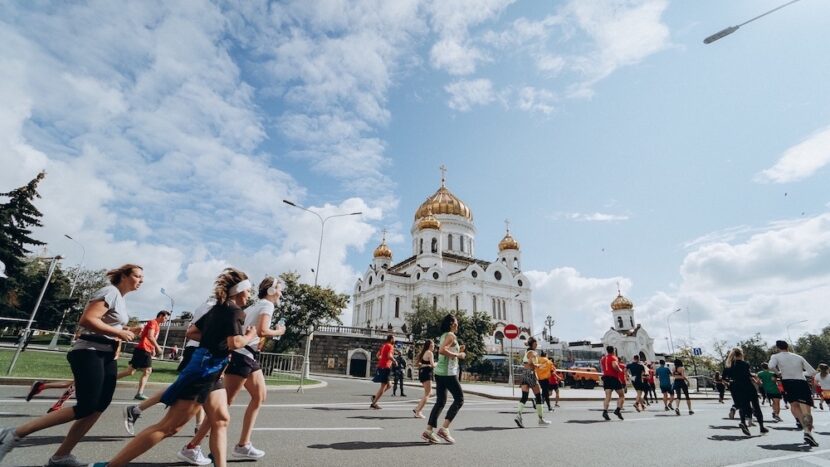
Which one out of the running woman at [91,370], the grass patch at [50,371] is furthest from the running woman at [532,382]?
the grass patch at [50,371]

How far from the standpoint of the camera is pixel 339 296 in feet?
79.8

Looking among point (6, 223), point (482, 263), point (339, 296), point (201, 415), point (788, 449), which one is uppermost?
point (482, 263)

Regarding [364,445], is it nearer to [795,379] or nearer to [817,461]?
[817,461]

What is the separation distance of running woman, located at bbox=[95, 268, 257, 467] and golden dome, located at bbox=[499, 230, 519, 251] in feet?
184

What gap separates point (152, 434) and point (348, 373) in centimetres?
3114

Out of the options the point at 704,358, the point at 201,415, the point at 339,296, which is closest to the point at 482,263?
the point at 339,296

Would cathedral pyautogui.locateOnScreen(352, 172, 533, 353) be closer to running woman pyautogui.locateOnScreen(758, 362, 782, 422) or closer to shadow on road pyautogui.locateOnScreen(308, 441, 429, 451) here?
running woman pyautogui.locateOnScreen(758, 362, 782, 422)

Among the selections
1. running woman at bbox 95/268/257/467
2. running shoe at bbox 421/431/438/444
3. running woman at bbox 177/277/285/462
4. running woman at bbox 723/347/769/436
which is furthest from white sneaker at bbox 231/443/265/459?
running woman at bbox 723/347/769/436

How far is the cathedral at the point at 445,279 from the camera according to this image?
48.3 m

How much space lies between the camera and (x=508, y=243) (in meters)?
57.7

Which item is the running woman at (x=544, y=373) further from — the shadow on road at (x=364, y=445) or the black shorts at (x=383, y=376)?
the shadow on road at (x=364, y=445)

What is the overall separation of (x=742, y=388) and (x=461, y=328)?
25458 millimetres

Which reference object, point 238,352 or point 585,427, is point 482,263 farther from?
point 238,352

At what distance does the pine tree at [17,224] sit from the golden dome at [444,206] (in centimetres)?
4003
